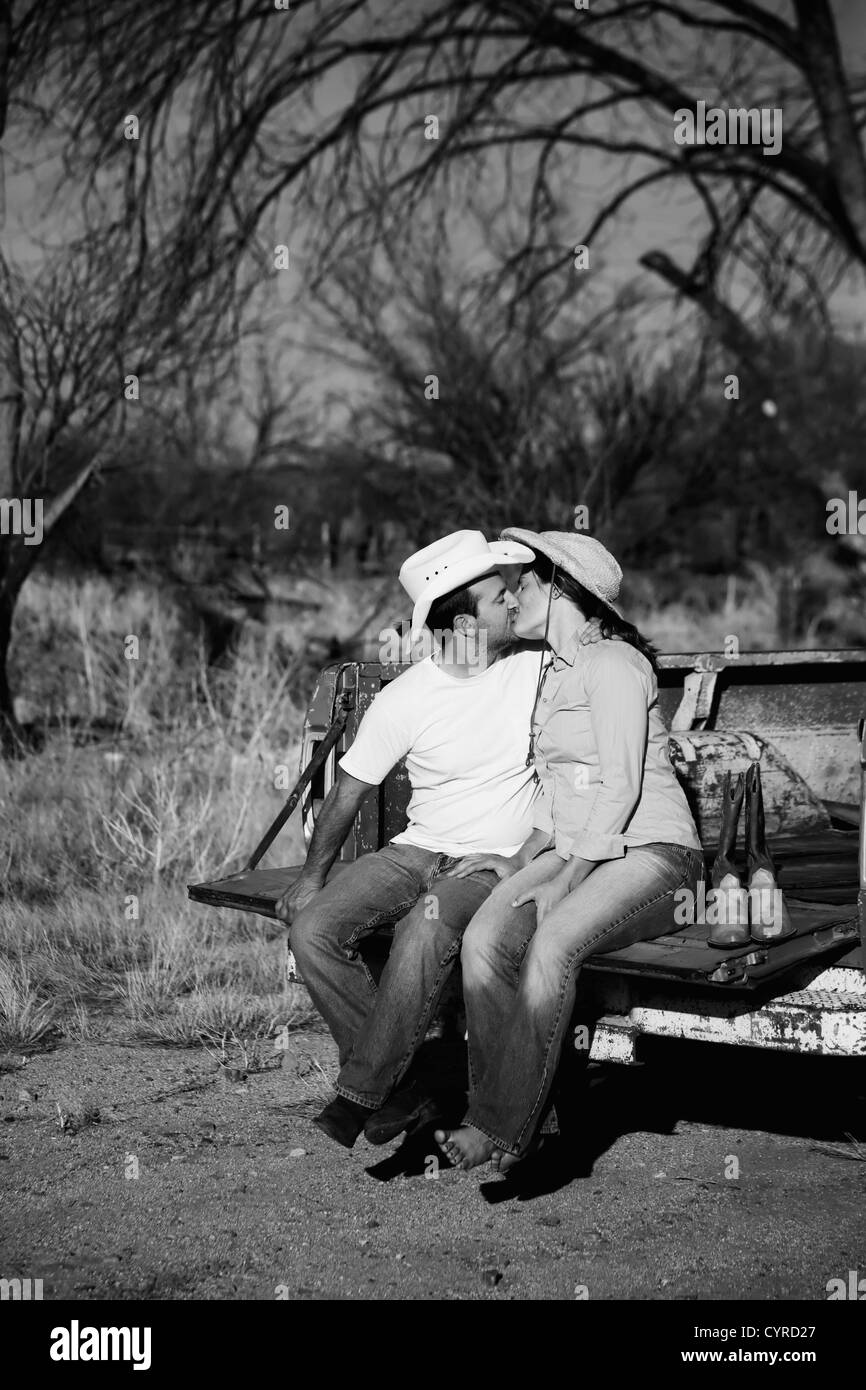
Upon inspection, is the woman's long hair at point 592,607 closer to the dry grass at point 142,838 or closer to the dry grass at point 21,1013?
the dry grass at point 142,838

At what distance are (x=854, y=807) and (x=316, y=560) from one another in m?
13.0

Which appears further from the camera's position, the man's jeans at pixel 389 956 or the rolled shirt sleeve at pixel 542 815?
the rolled shirt sleeve at pixel 542 815

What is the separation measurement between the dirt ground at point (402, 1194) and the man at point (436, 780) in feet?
1.27

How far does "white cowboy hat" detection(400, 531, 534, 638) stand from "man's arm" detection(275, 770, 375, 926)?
0.49 meters

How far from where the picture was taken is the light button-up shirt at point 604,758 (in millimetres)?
4242

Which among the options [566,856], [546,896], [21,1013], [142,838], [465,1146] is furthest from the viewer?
[142,838]

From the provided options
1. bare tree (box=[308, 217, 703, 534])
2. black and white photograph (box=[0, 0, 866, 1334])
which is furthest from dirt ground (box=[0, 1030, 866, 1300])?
bare tree (box=[308, 217, 703, 534])

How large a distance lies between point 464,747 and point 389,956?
2.09 ft

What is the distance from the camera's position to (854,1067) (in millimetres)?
5352

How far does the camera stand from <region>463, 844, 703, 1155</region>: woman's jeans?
394 cm

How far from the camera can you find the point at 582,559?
4.46 m

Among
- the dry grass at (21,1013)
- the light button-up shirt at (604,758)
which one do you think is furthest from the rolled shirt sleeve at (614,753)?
the dry grass at (21,1013)

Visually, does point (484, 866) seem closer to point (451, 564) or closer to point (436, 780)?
point (436, 780)

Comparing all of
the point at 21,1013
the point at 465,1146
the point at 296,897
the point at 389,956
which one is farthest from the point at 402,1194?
the point at 21,1013
